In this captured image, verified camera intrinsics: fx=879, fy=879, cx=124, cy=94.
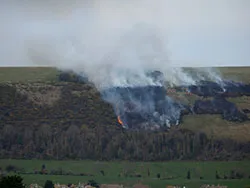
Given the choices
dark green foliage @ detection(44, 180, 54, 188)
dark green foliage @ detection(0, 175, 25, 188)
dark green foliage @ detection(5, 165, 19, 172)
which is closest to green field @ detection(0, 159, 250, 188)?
dark green foliage @ detection(5, 165, 19, 172)

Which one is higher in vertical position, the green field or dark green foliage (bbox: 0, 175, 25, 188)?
the green field

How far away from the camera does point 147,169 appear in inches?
7200

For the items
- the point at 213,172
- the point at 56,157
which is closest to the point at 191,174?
the point at 213,172

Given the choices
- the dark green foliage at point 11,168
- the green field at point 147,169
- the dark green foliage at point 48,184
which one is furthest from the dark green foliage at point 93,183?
the dark green foliage at point 11,168

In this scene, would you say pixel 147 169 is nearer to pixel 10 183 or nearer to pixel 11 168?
pixel 11 168

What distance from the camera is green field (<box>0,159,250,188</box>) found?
563ft

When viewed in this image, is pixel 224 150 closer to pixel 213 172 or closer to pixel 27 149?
pixel 213 172

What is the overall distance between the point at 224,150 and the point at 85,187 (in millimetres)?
44084

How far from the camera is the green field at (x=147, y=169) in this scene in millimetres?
171500

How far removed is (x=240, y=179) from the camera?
178750 millimetres

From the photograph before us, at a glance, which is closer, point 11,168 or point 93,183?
point 93,183

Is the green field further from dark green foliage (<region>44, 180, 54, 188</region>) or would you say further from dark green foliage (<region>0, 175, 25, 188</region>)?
dark green foliage (<region>0, 175, 25, 188</region>)

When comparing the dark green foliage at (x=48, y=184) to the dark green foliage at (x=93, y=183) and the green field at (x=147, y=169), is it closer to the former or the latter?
the green field at (x=147, y=169)

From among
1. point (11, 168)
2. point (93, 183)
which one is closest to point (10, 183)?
point (93, 183)
